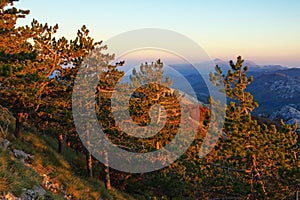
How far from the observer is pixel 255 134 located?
16.8 metres

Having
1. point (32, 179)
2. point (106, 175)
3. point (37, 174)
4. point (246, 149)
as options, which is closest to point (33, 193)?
point (32, 179)

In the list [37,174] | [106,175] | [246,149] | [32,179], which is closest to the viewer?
[32,179]

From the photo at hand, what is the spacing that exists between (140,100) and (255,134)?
Answer: 10964 millimetres

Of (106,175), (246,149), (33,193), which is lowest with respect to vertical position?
(106,175)

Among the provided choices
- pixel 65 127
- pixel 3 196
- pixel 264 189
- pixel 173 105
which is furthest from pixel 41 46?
pixel 264 189

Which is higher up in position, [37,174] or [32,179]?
[32,179]

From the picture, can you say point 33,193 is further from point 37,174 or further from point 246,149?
point 246,149

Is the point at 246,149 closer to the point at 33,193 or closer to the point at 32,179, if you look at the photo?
the point at 32,179

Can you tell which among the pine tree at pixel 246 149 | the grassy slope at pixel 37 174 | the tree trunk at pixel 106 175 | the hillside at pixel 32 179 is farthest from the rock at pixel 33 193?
the tree trunk at pixel 106 175

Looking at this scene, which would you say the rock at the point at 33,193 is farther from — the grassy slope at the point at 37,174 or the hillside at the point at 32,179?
the grassy slope at the point at 37,174

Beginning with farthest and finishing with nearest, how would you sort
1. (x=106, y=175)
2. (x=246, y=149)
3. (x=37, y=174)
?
1. (x=106, y=175)
2. (x=246, y=149)
3. (x=37, y=174)

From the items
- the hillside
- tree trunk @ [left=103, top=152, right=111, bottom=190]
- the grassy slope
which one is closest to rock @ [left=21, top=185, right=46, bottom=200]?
the hillside

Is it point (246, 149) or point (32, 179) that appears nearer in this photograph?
point (32, 179)

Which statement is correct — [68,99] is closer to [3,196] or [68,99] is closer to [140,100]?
[140,100]
